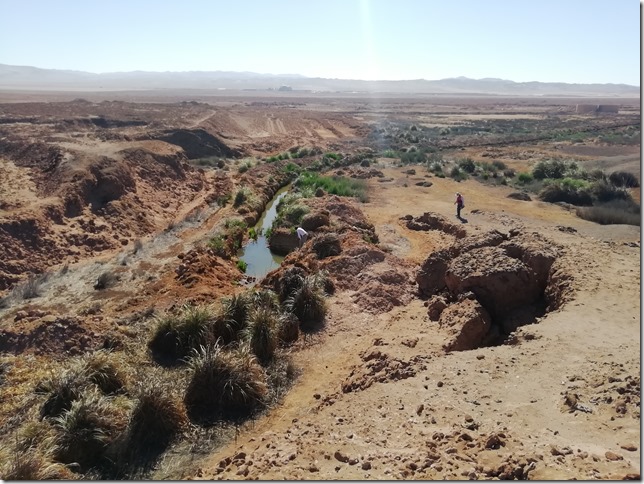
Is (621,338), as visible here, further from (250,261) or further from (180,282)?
(250,261)

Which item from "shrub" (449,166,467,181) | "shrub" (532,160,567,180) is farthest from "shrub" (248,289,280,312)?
"shrub" (532,160,567,180)

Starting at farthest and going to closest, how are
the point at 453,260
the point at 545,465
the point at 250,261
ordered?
1. the point at 250,261
2. the point at 453,260
3. the point at 545,465

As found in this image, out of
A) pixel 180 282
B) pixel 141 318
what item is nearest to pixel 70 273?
pixel 180 282

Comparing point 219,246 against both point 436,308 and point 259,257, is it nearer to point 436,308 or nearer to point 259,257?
point 259,257

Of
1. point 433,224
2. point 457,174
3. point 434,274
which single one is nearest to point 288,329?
point 434,274

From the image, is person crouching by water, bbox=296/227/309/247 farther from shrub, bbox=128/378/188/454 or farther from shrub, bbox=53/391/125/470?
shrub, bbox=53/391/125/470
